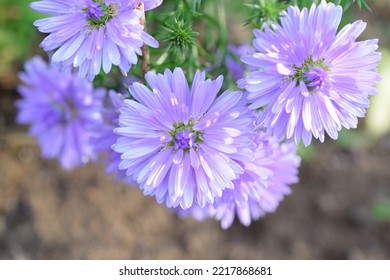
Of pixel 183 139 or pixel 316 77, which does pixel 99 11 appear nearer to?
pixel 183 139

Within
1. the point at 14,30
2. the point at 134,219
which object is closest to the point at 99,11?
the point at 14,30

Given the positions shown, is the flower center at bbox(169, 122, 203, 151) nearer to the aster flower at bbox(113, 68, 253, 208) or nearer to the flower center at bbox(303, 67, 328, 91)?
the aster flower at bbox(113, 68, 253, 208)

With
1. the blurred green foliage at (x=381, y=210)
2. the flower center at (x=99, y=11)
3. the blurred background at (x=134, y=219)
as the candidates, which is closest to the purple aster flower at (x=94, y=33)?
the flower center at (x=99, y=11)

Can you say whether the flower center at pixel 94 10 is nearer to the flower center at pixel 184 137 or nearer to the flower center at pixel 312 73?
the flower center at pixel 184 137

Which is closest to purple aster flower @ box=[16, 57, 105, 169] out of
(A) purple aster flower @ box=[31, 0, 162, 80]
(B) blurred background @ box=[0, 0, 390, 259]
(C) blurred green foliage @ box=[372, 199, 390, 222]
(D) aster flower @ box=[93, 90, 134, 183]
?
(D) aster flower @ box=[93, 90, 134, 183]
